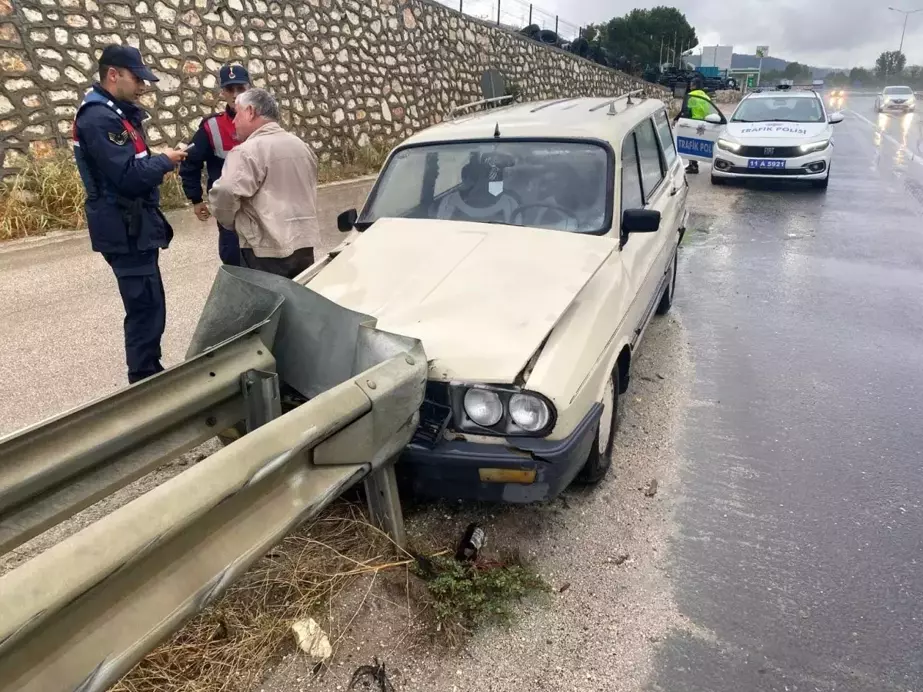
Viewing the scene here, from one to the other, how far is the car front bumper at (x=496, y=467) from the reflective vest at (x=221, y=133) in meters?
3.26

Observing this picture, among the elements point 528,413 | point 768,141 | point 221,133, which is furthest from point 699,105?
point 528,413

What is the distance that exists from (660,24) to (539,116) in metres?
55.7

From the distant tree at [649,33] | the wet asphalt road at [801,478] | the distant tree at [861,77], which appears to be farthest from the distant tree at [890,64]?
the wet asphalt road at [801,478]

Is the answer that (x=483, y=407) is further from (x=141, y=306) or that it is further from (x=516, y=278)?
(x=141, y=306)

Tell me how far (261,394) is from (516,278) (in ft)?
4.42

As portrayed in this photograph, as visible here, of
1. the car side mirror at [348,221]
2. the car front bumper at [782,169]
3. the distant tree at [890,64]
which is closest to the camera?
the car side mirror at [348,221]

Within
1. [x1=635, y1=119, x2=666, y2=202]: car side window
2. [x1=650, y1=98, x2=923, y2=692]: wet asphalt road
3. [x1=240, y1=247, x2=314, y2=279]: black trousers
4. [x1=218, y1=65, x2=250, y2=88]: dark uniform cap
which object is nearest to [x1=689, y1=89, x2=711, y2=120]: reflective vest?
[x1=650, y1=98, x2=923, y2=692]: wet asphalt road

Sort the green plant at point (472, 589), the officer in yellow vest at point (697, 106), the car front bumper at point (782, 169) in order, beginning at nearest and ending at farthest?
the green plant at point (472, 589), the car front bumper at point (782, 169), the officer in yellow vest at point (697, 106)

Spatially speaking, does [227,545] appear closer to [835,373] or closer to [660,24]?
[835,373]

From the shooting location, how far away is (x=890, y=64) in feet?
333

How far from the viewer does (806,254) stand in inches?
299

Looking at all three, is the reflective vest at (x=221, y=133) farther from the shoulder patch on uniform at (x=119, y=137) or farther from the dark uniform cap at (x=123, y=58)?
the shoulder patch on uniform at (x=119, y=137)

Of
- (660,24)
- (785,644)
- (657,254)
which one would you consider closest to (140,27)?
(657,254)

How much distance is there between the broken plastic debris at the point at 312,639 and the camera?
2.39m
